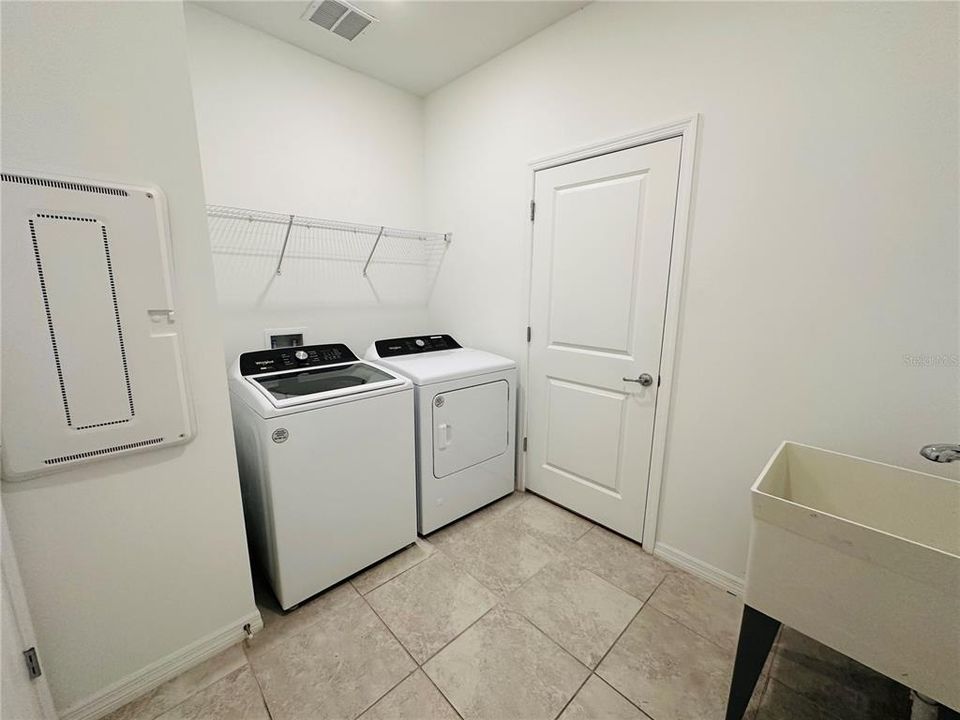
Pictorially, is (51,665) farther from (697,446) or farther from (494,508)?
(697,446)

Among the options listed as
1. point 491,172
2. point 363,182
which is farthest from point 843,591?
point 363,182

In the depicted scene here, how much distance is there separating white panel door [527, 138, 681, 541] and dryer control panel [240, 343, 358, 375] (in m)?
1.16

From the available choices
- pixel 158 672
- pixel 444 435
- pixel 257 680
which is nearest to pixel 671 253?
pixel 444 435

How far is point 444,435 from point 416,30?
2182 millimetres

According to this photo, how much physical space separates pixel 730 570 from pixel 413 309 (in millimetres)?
2475

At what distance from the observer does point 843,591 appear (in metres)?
0.92

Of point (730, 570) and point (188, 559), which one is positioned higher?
point (188, 559)

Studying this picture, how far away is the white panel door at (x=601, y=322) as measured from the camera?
179 cm

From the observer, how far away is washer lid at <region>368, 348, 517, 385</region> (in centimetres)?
200

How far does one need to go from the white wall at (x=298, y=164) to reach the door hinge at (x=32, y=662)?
1.38m

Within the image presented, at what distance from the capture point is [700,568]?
182 cm

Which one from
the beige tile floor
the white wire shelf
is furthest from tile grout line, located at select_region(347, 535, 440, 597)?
the white wire shelf

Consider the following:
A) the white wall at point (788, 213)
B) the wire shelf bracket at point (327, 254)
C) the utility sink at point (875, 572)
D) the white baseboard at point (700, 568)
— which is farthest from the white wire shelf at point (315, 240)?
the utility sink at point (875, 572)

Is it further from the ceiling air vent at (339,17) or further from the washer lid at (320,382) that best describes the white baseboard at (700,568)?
the ceiling air vent at (339,17)
